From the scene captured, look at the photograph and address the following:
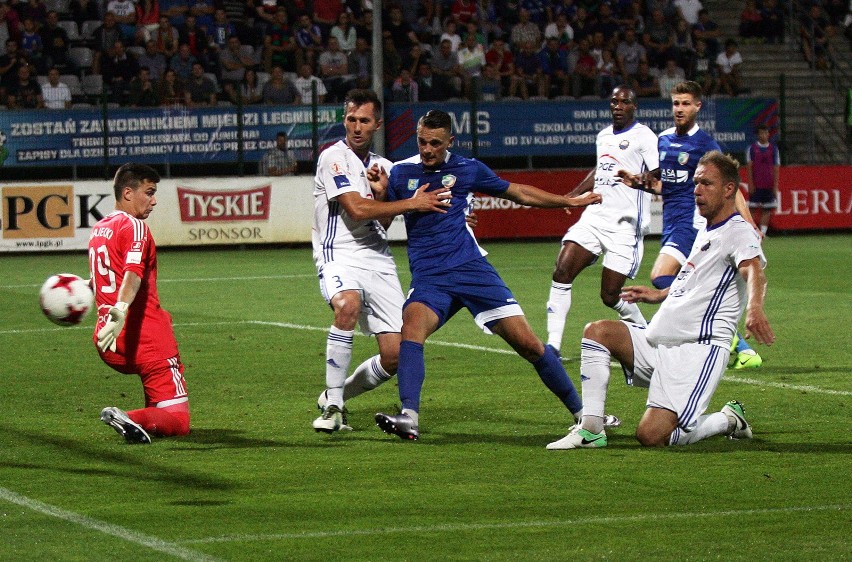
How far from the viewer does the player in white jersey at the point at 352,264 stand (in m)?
8.88

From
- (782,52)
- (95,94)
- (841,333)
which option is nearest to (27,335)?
(841,333)

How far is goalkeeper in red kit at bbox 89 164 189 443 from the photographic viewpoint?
8500 mm

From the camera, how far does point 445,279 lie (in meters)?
8.37

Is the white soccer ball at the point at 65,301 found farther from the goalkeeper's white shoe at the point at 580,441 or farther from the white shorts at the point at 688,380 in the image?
the white shorts at the point at 688,380

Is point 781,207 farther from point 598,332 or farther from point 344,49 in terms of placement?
point 598,332

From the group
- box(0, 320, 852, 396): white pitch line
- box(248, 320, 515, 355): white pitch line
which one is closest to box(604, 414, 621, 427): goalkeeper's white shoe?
box(0, 320, 852, 396): white pitch line

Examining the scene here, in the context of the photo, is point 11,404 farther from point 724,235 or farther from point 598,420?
point 724,235

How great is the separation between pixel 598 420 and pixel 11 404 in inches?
165

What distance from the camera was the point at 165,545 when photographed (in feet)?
19.2

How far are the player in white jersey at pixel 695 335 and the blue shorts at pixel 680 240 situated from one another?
12.6 feet

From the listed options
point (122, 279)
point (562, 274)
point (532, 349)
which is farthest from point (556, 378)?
point (562, 274)

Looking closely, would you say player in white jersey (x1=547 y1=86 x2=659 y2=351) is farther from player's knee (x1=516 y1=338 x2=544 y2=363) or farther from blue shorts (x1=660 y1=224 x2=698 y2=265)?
player's knee (x1=516 y1=338 x2=544 y2=363)

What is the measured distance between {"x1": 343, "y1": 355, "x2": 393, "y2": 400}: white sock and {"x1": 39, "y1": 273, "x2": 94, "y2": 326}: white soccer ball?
1.65m

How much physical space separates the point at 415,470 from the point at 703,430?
5.57 feet
